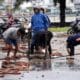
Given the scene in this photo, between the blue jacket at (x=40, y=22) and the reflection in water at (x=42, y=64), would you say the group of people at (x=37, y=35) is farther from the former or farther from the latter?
the reflection in water at (x=42, y=64)

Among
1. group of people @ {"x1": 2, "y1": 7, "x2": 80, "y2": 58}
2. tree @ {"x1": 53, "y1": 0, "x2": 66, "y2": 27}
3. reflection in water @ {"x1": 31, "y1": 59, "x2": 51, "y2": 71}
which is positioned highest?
group of people @ {"x1": 2, "y1": 7, "x2": 80, "y2": 58}

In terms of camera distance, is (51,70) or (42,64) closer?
(51,70)

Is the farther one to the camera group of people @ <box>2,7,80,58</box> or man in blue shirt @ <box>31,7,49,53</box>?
man in blue shirt @ <box>31,7,49,53</box>

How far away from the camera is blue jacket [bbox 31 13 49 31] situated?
776 inches

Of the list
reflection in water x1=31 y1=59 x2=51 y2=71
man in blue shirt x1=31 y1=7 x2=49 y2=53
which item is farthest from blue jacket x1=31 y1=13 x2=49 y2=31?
reflection in water x1=31 y1=59 x2=51 y2=71

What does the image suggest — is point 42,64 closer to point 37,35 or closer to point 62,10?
point 37,35

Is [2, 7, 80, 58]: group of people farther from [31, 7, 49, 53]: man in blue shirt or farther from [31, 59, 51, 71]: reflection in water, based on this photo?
[31, 59, 51, 71]: reflection in water

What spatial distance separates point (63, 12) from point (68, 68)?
32.4 m

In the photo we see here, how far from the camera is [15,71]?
15.1 metres

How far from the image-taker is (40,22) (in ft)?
64.9

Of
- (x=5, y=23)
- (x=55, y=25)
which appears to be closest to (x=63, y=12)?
(x=55, y=25)

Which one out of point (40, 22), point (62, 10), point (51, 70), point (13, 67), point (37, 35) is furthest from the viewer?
point (62, 10)

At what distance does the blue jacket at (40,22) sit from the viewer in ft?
64.6

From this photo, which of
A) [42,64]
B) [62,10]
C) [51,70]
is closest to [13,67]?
[42,64]
